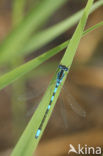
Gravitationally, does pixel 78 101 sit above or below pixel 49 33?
below

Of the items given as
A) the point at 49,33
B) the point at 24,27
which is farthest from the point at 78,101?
the point at 24,27

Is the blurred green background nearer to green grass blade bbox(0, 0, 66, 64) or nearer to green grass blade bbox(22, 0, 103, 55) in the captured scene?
green grass blade bbox(22, 0, 103, 55)

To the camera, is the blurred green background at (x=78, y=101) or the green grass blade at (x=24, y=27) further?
the blurred green background at (x=78, y=101)

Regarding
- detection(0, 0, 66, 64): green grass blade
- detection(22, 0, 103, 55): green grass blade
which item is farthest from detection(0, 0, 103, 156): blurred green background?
detection(0, 0, 66, 64): green grass blade

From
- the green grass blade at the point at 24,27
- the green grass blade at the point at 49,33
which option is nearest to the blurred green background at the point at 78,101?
the green grass blade at the point at 49,33

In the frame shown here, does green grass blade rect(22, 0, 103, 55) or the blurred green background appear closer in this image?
green grass blade rect(22, 0, 103, 55)

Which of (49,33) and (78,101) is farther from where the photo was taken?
(78,101)

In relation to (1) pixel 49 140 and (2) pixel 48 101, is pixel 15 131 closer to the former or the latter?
(1) pixel 49 140

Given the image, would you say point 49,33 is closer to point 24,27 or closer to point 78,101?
point 24,27

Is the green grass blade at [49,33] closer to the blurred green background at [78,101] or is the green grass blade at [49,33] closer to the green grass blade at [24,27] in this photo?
the green grass blade at [24,27]

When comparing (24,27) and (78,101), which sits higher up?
(24,27)

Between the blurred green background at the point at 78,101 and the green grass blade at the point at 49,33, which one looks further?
the blurred green background at the point at 78,101
